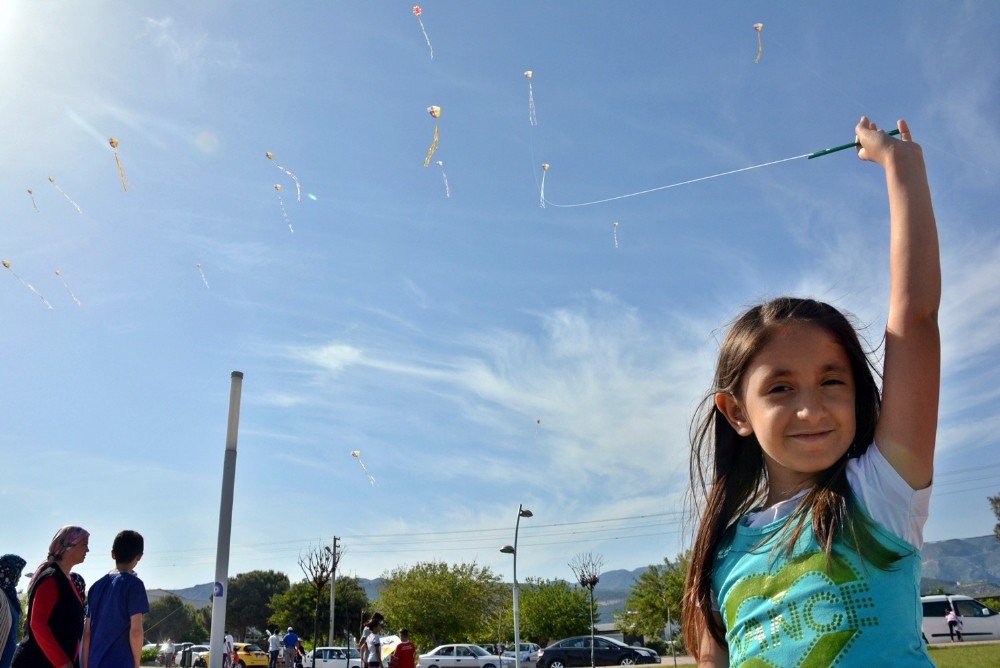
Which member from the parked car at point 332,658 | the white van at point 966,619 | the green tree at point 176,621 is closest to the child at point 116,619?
the white van at point 966,619

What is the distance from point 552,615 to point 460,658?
98.4ft

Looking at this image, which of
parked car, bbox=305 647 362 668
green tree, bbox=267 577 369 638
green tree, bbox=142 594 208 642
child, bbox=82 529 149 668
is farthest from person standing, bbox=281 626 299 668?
green tree, bbox=142 594 208 642

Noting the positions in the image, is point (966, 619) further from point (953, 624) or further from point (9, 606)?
point (9, 606)

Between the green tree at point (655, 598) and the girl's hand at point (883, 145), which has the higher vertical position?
the girl's hand at point (883, 145)

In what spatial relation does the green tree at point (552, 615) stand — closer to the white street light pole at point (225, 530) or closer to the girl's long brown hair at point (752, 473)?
the white street light pole at point (225, 530)

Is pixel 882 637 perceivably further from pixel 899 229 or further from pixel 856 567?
pixel 899 229

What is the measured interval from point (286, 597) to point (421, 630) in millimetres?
15964

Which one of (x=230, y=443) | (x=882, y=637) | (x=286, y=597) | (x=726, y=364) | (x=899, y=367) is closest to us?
(x=882, y=637)

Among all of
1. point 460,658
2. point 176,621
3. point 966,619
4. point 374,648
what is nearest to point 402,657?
point 374,648

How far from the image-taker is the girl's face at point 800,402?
4.62 feet

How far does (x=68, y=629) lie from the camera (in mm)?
4828

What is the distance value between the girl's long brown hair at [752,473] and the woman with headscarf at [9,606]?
508cm

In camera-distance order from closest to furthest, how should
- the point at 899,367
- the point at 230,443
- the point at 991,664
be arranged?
the point at 899,367 < the point at 230,443 < the point at 991,664

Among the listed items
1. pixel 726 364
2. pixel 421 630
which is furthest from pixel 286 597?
pixel 726 364
